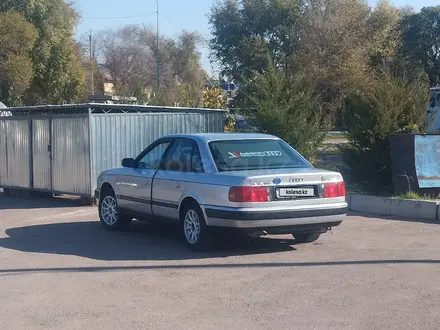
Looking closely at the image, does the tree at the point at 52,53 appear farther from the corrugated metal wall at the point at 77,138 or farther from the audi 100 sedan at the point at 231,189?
the audi 100 sedan at the point at 231,189

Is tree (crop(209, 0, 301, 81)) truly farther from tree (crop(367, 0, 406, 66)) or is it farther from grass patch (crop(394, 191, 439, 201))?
grass patch (crop(394, 191, 439, 201))

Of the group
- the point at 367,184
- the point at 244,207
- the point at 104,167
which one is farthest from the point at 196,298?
the point at 104,167

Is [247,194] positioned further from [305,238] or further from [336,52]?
[336,52]

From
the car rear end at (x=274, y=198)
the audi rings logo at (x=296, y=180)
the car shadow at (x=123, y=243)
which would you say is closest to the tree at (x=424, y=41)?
the car shadow at (x=123, y=243)

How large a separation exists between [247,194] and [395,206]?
453 cm

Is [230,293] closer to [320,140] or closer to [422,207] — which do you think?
[422,207]

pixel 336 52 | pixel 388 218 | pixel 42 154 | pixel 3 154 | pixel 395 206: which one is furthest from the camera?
pixel 336 52

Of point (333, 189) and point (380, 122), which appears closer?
point (333, 189)

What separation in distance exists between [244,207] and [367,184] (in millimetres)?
5589

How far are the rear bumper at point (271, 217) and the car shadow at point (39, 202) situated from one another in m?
6.94

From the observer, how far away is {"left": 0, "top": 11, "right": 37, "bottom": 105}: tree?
105ft

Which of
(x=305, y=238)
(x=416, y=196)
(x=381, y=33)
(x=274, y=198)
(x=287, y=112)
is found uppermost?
(x=381, y=33)

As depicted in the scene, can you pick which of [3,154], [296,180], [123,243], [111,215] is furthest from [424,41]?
[296,180]

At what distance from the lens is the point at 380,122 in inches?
558
